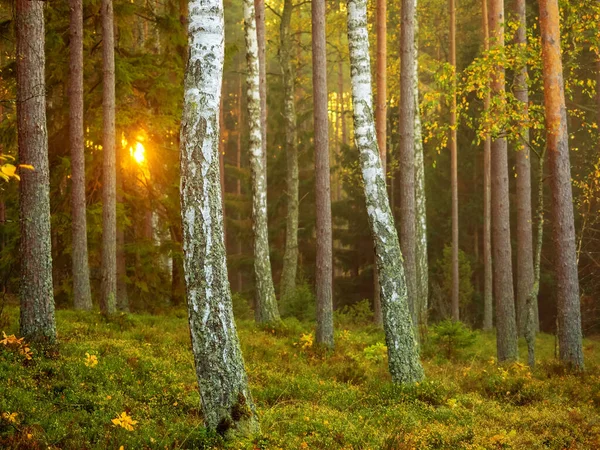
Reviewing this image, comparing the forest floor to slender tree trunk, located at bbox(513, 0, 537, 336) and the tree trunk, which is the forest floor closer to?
slender tree trunk, located at bbox(513, 0, 537, 336)

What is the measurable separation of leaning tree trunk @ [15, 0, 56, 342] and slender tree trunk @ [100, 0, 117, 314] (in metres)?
4.87

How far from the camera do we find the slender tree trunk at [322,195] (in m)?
14.4

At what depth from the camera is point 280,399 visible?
9.70m

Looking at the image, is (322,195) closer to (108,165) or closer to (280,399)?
(108,165)

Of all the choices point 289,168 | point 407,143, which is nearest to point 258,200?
point 407,143

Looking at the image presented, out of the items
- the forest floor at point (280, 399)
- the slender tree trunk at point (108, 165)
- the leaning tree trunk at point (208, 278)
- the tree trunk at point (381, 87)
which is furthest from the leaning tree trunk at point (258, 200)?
the leaning tree trunk at point (208, 278)

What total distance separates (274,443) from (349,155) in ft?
82.4

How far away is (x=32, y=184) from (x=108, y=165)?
5340 mm

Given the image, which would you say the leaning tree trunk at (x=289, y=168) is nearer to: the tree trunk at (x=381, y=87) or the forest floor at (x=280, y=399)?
the tree trunk at (x=381, y=87)

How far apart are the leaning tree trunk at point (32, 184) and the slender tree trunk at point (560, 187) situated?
1008 cm

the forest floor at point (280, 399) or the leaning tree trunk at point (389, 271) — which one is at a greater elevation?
the leaning tree trunk at point (389, 271)

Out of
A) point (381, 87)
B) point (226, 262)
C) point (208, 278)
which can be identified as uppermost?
point (381, 87)

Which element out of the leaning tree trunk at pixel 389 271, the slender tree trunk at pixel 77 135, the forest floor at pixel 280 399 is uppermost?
the slender tree trunk at pixel 77 135

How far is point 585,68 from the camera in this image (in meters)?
25.5
